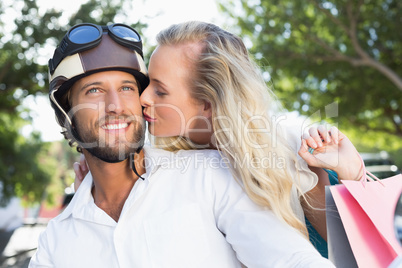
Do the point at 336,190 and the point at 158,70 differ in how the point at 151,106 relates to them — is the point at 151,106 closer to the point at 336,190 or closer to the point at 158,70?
the point at 158,70

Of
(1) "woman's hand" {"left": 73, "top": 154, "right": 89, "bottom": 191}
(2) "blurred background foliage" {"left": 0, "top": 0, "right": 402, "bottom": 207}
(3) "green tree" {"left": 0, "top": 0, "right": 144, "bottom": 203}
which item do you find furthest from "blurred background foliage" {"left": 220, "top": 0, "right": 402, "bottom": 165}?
(1) "woman's hand" {"left": 73, "top": 154, "right": 89, "bottom": 191}

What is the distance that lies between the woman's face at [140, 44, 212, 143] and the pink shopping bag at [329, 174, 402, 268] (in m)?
0.90

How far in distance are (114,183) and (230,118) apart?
0.80m

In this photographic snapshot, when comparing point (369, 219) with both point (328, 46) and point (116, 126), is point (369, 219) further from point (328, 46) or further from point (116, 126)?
point (328, 46)

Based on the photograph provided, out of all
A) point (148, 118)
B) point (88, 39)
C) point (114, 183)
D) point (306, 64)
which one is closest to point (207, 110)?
point (148, 118)

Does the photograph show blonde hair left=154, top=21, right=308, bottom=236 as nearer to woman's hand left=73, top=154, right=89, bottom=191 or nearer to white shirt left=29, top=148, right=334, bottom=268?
white shirt left=29, top=148, right=334, bottom=268

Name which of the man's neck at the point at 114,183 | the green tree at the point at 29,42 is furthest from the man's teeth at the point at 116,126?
the green tree at the point at 29,42

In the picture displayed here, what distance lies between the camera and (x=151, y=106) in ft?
9.26

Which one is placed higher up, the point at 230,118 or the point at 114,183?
the point at 230,118

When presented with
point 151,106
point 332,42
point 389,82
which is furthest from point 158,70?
point 389,82

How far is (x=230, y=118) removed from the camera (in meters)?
2.46

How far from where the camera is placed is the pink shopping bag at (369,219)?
222cm

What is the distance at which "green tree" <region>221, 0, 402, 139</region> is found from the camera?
1374 centimetres

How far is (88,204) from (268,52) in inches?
500
